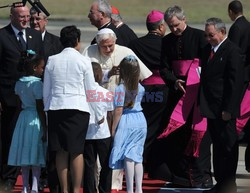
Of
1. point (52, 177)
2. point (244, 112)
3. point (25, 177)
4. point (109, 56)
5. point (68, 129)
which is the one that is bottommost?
point (25, 177)

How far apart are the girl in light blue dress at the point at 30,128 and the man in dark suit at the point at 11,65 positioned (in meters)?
0.38

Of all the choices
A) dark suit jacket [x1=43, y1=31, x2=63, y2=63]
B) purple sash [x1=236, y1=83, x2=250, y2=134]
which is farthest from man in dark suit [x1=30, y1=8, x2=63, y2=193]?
purple sash [x1=236, y1=83, x2=250, y2=134]

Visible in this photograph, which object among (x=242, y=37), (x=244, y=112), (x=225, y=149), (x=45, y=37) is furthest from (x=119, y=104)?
(x=242, y=37)

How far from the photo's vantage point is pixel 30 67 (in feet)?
30.9

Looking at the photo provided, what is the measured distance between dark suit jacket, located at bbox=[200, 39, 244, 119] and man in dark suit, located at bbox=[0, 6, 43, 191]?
1.87 meters

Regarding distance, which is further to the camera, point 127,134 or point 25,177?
point 25,177

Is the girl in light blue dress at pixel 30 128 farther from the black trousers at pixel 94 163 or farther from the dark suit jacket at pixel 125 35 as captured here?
the dark suit jacket at pixel 125 35

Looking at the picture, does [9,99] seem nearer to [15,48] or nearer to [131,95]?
[15,48]

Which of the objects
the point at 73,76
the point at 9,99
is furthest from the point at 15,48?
the point at 73,76

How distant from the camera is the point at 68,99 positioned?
8.75 metres

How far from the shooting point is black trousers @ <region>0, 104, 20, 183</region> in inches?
389

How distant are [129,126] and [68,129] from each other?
2.25 feet

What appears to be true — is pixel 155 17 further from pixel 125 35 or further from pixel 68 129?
pixel 68 129

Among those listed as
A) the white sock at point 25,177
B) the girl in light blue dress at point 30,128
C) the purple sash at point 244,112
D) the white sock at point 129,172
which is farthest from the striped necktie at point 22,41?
the purple sash at point 244,112
